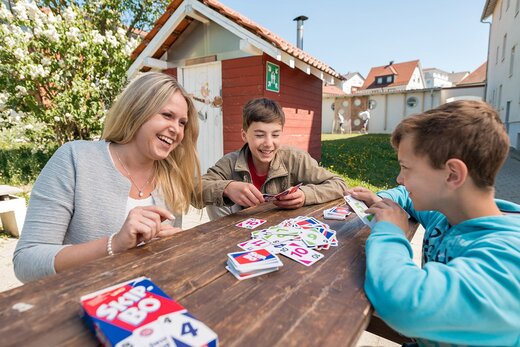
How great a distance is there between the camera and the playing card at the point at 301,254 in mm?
1205

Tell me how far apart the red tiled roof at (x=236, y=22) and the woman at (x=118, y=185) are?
3980 millimetres

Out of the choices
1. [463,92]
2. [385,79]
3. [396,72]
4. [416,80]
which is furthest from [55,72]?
[416,80]

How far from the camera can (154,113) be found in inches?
66.7

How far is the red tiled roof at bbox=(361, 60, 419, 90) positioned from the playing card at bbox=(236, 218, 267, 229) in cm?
4261

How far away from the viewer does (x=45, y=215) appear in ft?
4.50

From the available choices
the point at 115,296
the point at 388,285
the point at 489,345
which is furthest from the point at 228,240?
the point at 489,345

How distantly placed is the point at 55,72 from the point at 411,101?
2635 centimetres

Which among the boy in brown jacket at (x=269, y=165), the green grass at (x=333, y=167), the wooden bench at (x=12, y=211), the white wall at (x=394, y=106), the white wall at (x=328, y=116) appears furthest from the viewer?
the white wall at (x=328, y=116)

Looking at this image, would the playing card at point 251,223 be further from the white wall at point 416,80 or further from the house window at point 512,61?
the white wall at point 416,80

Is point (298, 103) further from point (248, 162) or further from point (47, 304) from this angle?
point (47, 304)

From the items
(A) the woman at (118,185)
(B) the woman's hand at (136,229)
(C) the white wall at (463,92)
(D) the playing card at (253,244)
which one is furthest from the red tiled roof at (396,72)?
(B) the woman's hand at (136,229)

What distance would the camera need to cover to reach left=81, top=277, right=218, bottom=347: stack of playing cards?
675mm

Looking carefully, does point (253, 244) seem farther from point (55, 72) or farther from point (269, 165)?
point (55, 72)

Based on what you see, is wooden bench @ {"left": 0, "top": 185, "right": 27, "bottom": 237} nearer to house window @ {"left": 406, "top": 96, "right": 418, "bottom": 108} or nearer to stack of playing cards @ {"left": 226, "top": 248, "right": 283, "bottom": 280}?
stack of playing cards @ {"left": 226, "top": 248, "right": 283, "bottom": 280}
